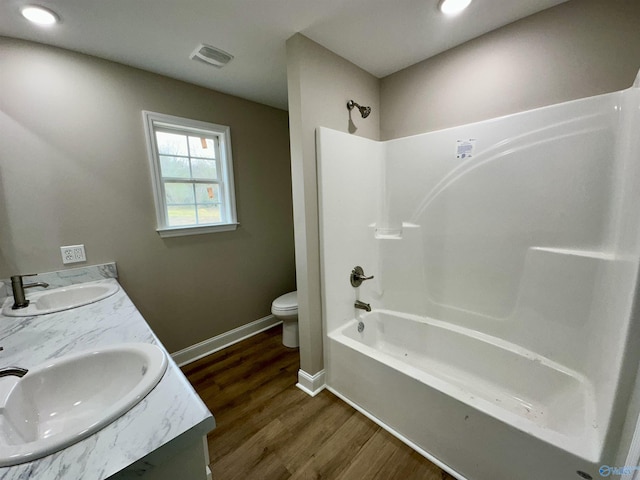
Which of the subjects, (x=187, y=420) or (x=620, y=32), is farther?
(x=620, y=32)

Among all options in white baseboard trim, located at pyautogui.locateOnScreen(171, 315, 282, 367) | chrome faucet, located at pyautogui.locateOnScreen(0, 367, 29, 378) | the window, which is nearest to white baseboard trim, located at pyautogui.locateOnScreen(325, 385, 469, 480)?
white baseboard trim, located at pyautogui.locateOnScreen(171, 315, 282, 367)

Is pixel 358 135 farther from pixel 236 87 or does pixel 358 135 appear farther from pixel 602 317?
pixel 602 317

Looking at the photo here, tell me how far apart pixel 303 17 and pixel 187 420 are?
1.86 meters

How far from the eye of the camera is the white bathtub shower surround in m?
1.06

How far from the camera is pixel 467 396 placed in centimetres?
119

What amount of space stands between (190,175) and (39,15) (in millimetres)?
1124

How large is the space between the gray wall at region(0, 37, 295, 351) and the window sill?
2.0 inches

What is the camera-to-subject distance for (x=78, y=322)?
115 cm

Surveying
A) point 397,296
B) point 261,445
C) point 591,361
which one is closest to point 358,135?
point 397,296

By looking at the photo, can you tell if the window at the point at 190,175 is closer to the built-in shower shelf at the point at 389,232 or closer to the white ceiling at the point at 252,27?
the white ceiling at the point at 252,27

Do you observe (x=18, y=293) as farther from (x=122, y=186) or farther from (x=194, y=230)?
(x=194, y=230)

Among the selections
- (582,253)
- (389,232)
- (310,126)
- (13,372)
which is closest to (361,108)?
(310,126)

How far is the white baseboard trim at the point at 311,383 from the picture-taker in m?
1.80

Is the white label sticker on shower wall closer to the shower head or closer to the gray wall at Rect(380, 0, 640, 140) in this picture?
the gray wall at Rect(380, 0, 640, 140)
